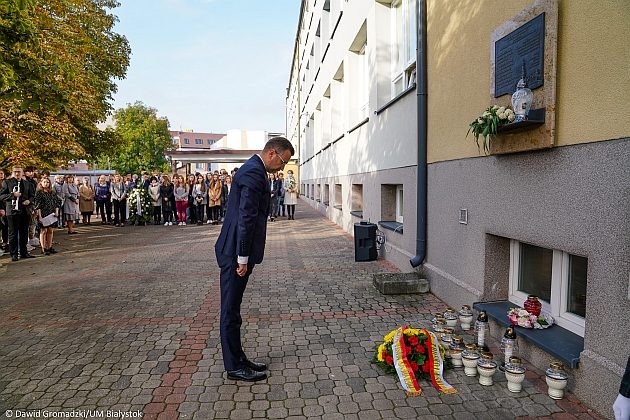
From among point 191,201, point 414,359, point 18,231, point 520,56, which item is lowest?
point 414,359

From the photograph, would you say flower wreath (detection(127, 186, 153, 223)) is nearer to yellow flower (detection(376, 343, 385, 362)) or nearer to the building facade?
the building facade

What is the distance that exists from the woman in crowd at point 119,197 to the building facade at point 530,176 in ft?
36.7

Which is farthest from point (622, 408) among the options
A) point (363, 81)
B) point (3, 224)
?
point (3, 224)

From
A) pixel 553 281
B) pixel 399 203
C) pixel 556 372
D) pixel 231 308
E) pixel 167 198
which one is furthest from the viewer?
pixel 167 198

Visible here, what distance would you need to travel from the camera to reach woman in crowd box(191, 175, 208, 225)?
16.7m

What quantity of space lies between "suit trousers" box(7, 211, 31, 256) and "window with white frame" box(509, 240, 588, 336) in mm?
9659

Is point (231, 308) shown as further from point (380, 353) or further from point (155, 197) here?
point (155, 197)

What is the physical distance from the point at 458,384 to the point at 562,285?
4.36ft

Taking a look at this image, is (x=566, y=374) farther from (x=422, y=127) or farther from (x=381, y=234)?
(x=381, y=234)

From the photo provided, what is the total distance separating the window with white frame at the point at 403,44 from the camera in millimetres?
8445

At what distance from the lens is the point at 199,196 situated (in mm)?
16688

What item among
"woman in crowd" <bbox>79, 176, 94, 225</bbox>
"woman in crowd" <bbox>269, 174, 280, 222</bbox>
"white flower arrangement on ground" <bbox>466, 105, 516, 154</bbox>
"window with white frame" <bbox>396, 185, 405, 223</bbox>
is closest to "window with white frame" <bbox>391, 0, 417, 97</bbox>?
"window with white frame" <bbox>396, 185, 405, 223</bbox>

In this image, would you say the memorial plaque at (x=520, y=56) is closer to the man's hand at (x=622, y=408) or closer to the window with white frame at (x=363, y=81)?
the man's hand at (x=622, y=408)

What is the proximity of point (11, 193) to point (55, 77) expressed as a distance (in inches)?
103
